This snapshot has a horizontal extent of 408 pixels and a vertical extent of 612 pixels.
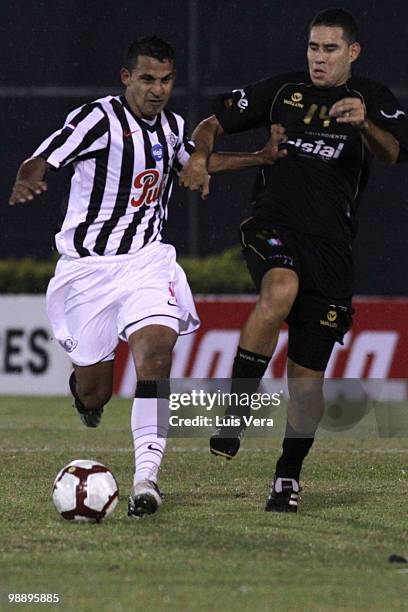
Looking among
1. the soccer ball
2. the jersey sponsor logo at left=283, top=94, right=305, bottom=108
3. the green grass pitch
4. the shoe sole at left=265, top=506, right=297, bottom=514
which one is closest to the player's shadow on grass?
the green grass pitch

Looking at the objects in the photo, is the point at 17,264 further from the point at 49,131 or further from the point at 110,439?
the point at 110,439

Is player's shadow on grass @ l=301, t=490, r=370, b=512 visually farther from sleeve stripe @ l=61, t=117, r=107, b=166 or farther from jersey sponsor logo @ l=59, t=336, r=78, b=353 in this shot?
sleeve stripe @ l=61, t=117, r=107, b=166

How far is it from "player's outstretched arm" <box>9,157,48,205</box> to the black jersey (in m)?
1.10

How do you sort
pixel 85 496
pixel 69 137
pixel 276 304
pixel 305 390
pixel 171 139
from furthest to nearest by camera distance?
pixel 171 139 → pixel 69 137 → pixel 305 390 → pixel 276 304 → pixel 85 496

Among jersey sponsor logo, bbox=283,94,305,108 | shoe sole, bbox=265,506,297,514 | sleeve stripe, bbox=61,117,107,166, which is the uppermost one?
jersey sponsor logo, bbox=283,94,305,108

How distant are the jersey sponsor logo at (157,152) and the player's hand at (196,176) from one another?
16.4 inches

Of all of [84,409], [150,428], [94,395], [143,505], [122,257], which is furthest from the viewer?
[84,409]

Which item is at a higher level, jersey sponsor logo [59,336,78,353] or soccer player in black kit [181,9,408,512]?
soccer player in black kit [181,9,408,512]

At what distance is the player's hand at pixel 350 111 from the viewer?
626 cm

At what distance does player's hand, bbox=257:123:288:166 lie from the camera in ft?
22.0

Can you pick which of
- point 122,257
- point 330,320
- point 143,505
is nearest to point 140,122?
point 122,257

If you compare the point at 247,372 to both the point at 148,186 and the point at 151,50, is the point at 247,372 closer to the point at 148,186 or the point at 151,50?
the point at 148,186

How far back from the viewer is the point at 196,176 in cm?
659

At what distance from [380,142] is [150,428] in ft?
5.73
